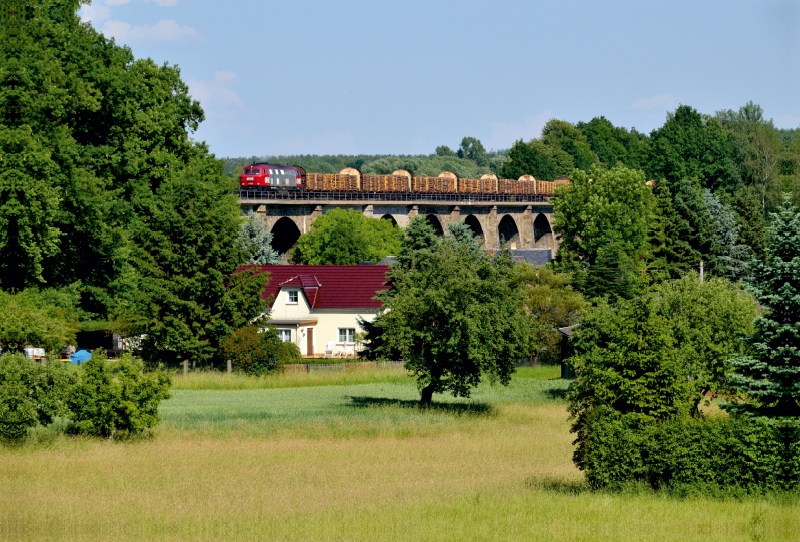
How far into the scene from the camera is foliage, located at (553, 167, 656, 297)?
86188 mm

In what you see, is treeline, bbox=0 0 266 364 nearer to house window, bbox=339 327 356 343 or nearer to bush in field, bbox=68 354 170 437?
house window, bbox=339 327 356 343

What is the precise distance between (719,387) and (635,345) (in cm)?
949

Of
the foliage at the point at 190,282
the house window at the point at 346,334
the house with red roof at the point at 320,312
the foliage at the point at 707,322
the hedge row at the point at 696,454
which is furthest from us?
the house window at the point at 346,334

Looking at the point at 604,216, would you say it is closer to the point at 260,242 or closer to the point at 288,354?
the point at 260,242

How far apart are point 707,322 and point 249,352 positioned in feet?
72.2

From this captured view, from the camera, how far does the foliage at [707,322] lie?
3703cm

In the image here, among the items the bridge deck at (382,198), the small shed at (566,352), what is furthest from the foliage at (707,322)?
the bridge deck at (382,198)

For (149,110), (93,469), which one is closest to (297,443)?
(93,469)

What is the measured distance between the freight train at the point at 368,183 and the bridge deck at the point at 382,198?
1.01 metres

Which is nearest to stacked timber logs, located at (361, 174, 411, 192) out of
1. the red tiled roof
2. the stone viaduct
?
the stone viaduct

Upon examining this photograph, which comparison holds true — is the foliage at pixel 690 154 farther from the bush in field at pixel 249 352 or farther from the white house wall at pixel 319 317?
the bush in field at pixel 249 352

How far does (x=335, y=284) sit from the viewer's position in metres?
69.1

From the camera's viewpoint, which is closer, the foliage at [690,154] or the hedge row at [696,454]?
the hedge row at [696,454]

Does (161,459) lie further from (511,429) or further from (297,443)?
(511,429)
